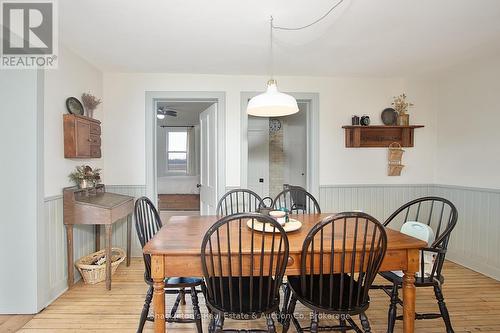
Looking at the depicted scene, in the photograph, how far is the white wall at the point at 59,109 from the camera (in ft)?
7.77

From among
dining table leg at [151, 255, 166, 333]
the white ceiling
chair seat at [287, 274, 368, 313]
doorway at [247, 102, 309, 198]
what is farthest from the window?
chair seat at [287, 274, 368, 313]

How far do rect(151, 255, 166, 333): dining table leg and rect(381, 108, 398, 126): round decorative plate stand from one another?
3.21 m

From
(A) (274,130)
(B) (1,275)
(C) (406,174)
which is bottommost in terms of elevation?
(B) (1,275)

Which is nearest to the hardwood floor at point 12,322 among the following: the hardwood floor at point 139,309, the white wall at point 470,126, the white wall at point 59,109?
the hardwood floor at point 139,309

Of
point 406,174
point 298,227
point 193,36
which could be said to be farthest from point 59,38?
point 406,174

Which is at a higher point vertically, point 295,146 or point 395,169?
point 295,146

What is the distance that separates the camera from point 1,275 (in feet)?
7.24

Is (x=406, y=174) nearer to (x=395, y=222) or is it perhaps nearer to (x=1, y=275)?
(x=395, y=222)

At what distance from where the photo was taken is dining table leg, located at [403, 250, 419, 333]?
165 centimetres

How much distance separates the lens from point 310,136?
3.58 m

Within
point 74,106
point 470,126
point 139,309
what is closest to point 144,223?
point 139,309

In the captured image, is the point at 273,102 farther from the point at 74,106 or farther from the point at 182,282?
the point at 74,106

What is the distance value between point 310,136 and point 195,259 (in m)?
2.48

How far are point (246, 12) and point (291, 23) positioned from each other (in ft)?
1.29
